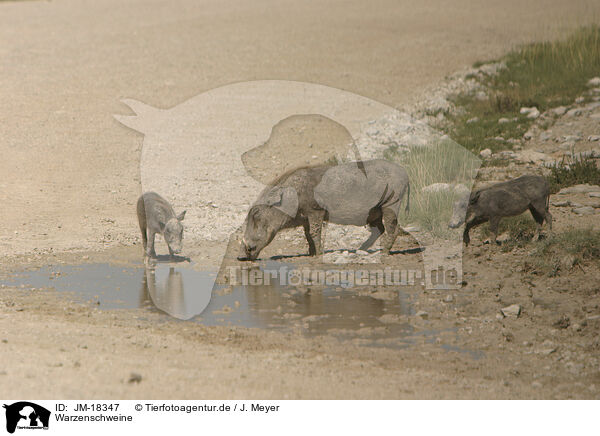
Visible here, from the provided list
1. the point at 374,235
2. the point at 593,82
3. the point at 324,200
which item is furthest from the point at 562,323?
the point at 593,82

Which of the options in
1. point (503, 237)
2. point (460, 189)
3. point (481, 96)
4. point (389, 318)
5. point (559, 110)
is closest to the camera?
point (389, 318)

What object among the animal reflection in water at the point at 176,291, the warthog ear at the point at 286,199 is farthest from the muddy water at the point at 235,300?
the warthog ear at the point at 286,199

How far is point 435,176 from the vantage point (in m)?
11.2

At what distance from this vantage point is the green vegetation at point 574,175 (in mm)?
10914

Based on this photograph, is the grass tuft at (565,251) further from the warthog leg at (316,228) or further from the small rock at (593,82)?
the small rock at (593,82)

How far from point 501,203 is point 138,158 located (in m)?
6.93

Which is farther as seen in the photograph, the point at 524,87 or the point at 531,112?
the point at 524,87

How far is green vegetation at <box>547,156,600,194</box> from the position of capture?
10914mm

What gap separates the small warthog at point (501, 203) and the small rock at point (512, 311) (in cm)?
195

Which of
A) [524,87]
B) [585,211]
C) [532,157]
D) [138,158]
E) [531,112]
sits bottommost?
[585,211]

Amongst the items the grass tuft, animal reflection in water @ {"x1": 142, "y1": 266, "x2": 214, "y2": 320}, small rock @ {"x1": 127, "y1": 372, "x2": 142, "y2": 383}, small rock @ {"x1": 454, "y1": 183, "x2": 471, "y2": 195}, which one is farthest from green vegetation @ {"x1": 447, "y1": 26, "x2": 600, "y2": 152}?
small rock @ {"x1": 127, "y1": 372, "x2": 142, "y2": 383}

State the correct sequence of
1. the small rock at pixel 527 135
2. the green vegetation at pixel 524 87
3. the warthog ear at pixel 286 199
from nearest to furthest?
1. the warthog ear at pixel 286 199
2. the small rock at pixel 527 135
3. the green vegetation at pixel 524 87

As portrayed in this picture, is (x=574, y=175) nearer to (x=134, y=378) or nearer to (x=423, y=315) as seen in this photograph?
(x=423, y=315)

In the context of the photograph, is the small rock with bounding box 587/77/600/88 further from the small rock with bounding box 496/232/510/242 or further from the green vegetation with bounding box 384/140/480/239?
the small rock with bounding box 496/232/510/242
